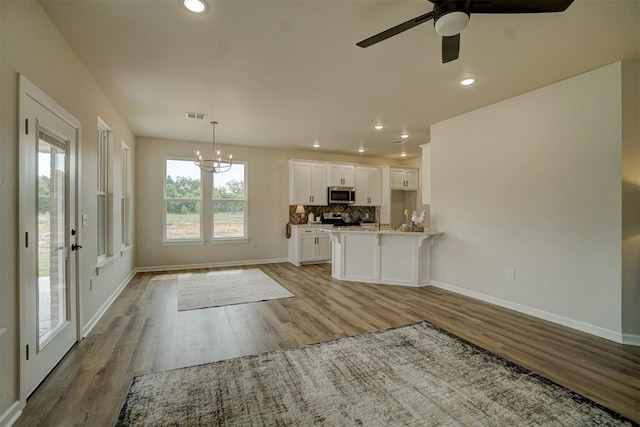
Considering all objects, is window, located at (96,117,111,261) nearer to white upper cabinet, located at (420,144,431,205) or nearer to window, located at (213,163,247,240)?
window, located at (213,163,247,240)

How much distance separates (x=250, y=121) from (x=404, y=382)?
425 centimetres

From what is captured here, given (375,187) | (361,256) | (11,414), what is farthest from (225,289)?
(375,187)

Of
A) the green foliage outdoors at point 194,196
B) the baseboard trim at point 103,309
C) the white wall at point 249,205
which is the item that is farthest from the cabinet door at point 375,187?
the baseboard trim at point 103,309

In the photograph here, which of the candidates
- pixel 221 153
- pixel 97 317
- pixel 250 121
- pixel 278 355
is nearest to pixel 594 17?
pixel 278 355

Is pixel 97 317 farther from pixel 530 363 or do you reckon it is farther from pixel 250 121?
pixel 530 363

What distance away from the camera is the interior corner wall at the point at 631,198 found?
9.51 ft

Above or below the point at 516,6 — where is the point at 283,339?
below

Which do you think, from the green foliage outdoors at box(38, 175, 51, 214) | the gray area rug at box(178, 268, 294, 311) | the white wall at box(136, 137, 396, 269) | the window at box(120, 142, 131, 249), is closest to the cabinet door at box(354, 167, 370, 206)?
the white wall at box(136, 137, 396, 269)

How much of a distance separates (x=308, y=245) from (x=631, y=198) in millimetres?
5232

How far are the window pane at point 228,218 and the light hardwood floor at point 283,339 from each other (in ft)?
7.12

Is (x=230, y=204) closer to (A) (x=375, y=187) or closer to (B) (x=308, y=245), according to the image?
(B) (x=308, y=245)

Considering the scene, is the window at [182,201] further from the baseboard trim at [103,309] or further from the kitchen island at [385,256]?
the kitchen island at [385,256]

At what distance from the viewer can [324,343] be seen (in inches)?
111

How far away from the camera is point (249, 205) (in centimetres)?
689
